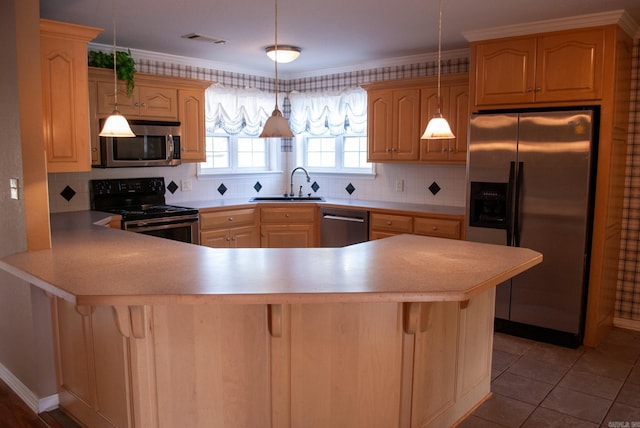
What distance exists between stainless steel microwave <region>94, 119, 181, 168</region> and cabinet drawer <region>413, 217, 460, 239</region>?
2325mm

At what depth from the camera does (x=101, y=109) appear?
4.35 m

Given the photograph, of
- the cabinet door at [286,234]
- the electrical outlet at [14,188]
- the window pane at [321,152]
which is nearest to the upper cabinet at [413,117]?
the window pane at [321,152]

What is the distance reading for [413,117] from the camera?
4977mm

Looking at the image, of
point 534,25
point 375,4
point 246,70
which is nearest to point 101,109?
point 246,70

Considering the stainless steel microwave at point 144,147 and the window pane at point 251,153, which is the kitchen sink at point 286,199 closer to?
the window pane at point 251,153

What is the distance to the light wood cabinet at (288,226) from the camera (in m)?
5.47

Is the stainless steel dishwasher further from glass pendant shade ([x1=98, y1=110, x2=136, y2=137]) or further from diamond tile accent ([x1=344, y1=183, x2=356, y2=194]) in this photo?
glass pendant shade ([x1=98, y1=110, x2=136, y2=137])

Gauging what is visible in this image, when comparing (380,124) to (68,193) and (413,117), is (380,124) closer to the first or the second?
(413,117)

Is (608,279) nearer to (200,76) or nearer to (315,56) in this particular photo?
(315,56)

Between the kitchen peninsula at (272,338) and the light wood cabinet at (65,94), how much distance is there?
1108 mm

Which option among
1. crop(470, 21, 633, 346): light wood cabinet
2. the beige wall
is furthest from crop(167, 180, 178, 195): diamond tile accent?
crop(470, 21, 633, 346): light wood cabinet

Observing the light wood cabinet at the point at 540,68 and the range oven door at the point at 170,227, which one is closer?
the light wood cabinet at the point at 540,68

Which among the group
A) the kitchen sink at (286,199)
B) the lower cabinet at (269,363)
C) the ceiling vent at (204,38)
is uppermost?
the ceiling vent at (204,38)

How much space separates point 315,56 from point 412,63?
38.8 inches
